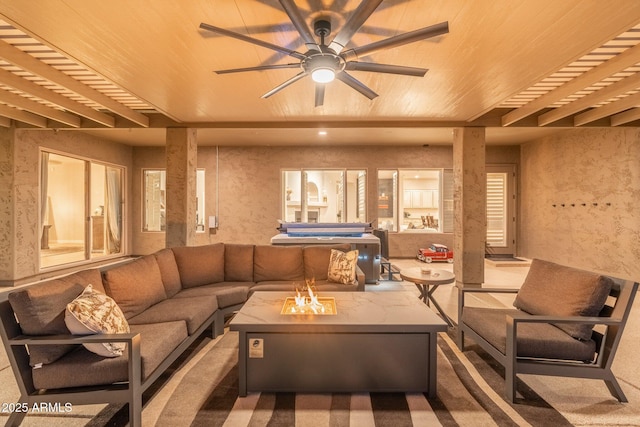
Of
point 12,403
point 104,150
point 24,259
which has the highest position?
point 104,150

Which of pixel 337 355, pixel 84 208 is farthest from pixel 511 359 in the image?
pixel 84 208

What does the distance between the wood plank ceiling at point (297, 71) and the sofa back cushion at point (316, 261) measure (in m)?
2.01

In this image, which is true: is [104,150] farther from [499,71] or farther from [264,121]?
[499,71]

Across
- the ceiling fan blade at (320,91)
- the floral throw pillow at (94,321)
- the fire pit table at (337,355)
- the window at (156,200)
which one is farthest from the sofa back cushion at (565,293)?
the window at (156,200)

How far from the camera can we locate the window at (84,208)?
6.73 meters

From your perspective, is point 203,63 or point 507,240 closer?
point 203,63

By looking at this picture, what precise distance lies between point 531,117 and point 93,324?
20.5ft

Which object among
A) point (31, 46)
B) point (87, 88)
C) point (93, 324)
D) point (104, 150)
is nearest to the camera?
point (93, 324)

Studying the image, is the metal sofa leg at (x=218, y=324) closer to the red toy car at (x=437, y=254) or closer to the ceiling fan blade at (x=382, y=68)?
the ceiling fan blade at (x=382, y=68)

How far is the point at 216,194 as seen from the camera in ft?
25.4

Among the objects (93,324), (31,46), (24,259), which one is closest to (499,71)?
(93,324)

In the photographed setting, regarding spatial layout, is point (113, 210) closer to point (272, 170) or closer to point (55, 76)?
point (272, 170)

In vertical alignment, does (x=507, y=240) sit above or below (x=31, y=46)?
below

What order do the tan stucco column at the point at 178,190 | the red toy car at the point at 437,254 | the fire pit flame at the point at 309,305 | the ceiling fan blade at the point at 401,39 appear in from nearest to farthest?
the ceiling fan blade at the point at 401,39 → the fire pit flame at the point at 309,305 → the tan stucco column at the point at 178,190 → the red toy car at the point at 437,254
